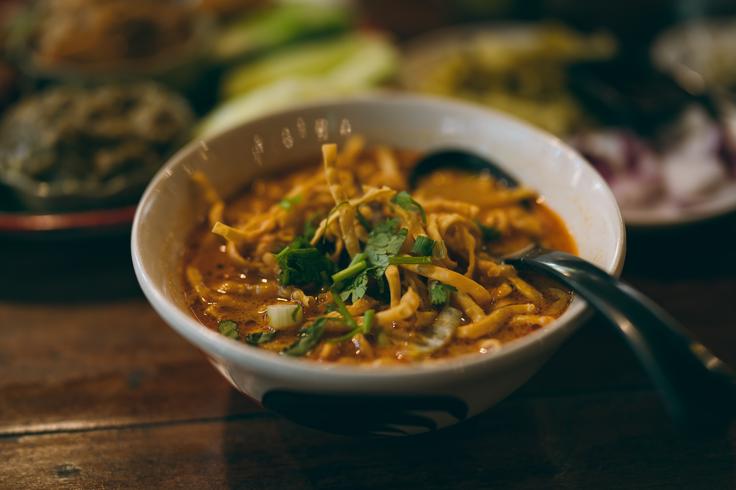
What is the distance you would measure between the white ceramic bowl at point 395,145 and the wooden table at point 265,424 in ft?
0.77

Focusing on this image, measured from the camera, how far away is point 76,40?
3246 millimetres

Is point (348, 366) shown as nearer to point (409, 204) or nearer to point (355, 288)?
point (355, 288)

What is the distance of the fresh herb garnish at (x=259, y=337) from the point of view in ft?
5.14

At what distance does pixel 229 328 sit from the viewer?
162 centimetres

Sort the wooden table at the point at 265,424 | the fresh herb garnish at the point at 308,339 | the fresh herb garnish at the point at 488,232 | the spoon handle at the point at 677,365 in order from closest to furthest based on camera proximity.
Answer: the spoon handle at the point at 677,365, the fresh herb garnish at the point at 308,339, the wooden table at the point at 265,424, the fresh herb garnish at the point at 488,232

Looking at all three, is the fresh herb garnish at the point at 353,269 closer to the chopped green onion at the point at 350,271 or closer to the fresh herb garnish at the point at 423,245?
the chopped green onion at the point at 350,271

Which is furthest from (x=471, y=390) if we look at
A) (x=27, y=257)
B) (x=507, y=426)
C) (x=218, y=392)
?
(x=27, y=257)

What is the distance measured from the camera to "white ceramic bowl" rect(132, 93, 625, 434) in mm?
1292

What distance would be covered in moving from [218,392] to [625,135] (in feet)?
6.77

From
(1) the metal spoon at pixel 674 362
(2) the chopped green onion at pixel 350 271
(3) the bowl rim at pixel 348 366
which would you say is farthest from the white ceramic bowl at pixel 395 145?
(2) the chopped green onion at pixel 350 271

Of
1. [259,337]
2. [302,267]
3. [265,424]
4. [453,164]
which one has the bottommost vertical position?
[265,424]

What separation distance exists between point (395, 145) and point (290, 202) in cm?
56

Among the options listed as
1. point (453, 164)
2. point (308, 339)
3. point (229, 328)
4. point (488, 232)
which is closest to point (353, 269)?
point (308, 339)

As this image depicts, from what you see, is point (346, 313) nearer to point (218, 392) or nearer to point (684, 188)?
point (218, 392)
